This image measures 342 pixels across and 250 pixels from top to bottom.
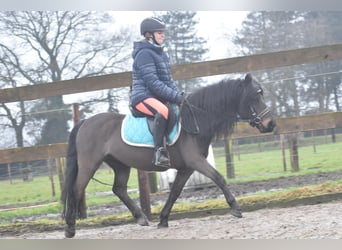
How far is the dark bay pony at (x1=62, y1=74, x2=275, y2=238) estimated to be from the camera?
354 cm

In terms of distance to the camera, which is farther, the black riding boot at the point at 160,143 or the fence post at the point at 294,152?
the fence post at the point at 294,152

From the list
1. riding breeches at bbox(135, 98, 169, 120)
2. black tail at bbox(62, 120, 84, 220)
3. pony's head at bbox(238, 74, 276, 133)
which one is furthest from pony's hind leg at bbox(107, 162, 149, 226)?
pony's head at bbox(238, 74, 276, 133)

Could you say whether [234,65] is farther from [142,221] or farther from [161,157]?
[142,221]

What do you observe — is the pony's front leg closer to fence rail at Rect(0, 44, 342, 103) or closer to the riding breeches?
the riding breeches

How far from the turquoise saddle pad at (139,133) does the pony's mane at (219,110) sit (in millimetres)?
158

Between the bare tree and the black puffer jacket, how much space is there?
0.79 m

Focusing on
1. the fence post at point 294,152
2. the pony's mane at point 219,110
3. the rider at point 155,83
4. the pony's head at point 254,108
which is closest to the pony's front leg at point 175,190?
the rider at point 155,83

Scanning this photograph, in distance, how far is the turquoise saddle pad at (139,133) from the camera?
3609 mm

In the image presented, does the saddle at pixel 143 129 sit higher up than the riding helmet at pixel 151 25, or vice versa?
the riding helmet at pixel 151 25

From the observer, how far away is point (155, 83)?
3570mm

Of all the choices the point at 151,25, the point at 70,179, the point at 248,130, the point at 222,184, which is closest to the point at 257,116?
the point at 222,184

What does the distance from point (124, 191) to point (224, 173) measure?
939mm

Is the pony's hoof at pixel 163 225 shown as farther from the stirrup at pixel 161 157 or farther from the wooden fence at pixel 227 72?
the wooden fence at pixel 227 72
